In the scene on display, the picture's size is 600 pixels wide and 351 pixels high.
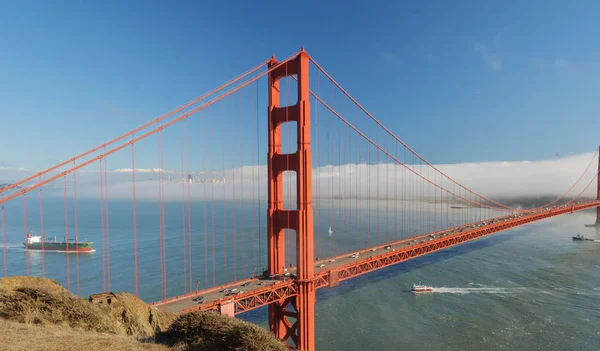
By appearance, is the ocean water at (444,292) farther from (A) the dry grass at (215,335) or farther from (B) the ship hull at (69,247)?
(A) the dry grass at (215,335)

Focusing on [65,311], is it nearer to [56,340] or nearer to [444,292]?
[56,340]

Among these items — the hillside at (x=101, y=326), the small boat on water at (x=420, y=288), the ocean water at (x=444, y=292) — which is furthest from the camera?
the small boat on water at (x=420, y=288)

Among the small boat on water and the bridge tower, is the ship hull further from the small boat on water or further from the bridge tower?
the small boat on water

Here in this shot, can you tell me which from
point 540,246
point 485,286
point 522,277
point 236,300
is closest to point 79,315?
point 236,300

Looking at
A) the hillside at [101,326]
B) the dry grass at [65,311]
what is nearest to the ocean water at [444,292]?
the dry grass at [65,311]

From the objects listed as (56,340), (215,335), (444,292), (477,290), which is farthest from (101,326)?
(477,290)

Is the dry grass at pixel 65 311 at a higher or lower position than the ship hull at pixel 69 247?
higher
